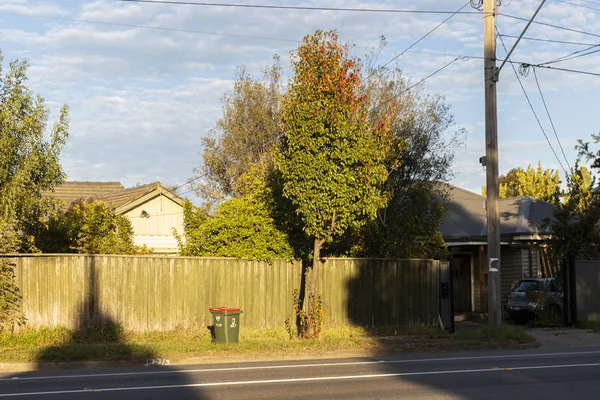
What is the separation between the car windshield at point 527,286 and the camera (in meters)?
25.0

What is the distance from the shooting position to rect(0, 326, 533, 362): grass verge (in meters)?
16.3

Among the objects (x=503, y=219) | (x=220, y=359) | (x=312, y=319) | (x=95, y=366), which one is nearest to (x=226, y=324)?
(x=220, y=359)

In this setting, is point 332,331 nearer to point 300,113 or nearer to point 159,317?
point 159,317

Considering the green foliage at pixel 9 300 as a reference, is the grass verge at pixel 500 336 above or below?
below

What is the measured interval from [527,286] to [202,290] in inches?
448

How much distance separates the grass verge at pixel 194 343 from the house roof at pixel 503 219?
1019 centimetres

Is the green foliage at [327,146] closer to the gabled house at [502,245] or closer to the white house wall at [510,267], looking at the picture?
the gabled house at [502,245]

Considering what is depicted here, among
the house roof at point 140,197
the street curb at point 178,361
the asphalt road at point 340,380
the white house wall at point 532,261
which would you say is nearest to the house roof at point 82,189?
the house roof at point 140,197

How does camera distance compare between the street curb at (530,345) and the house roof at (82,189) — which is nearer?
the street curb at (530,345)

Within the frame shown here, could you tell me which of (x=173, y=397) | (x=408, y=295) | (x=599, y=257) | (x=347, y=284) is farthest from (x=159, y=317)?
(x=599, y=257)

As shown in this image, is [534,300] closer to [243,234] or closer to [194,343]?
[243,234]

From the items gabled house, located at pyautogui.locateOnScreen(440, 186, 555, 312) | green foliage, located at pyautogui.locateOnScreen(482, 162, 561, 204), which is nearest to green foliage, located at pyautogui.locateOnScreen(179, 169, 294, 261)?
gabled house, located at pyautogui.locateOnScreen(440, 186, 555, 312)

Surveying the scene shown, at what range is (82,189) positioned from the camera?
43875 millimetres

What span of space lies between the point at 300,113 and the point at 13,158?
7.06 m
